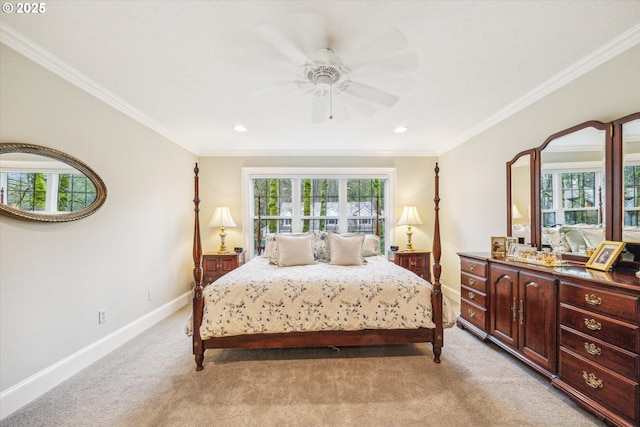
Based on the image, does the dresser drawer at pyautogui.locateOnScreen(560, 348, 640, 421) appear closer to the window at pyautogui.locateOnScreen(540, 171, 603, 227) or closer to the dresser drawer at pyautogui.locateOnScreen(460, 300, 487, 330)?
the dresser drawer at pyautogui.locateOnScreen(460, 300, 487, 330)

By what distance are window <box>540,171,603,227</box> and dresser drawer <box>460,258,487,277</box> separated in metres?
0.63

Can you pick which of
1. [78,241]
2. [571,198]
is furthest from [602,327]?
[78,241]

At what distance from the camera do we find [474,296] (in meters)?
2.66

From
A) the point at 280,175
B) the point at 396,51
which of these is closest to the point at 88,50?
the point at 396,51

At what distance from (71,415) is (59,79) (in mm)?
2369

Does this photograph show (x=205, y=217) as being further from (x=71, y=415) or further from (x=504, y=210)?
(x=504, y=210)

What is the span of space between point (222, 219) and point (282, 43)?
298 centimetres

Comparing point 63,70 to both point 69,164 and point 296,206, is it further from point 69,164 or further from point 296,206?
point 296,206

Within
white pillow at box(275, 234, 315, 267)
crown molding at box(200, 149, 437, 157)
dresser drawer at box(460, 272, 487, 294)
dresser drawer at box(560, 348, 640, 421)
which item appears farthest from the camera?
crown molding at box(200, 149, 437, 157)

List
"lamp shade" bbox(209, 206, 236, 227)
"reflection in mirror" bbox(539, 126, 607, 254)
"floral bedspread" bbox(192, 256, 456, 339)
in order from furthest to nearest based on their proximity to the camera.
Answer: "lamp shade" bbox(209, 206, 236, 227), "floral bedspread" bbox(192, 256, 456, 339), "reflection in mirror" bbox(539, 126, 607, 254)

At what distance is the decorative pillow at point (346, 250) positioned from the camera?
10.2 ft

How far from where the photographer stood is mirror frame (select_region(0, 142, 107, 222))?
5.54ft

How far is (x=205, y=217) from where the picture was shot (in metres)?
4.39

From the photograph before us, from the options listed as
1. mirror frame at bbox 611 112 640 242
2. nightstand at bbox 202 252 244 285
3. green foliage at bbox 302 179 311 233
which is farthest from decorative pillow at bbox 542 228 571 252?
nightstand at bbox 202 252 244 285
